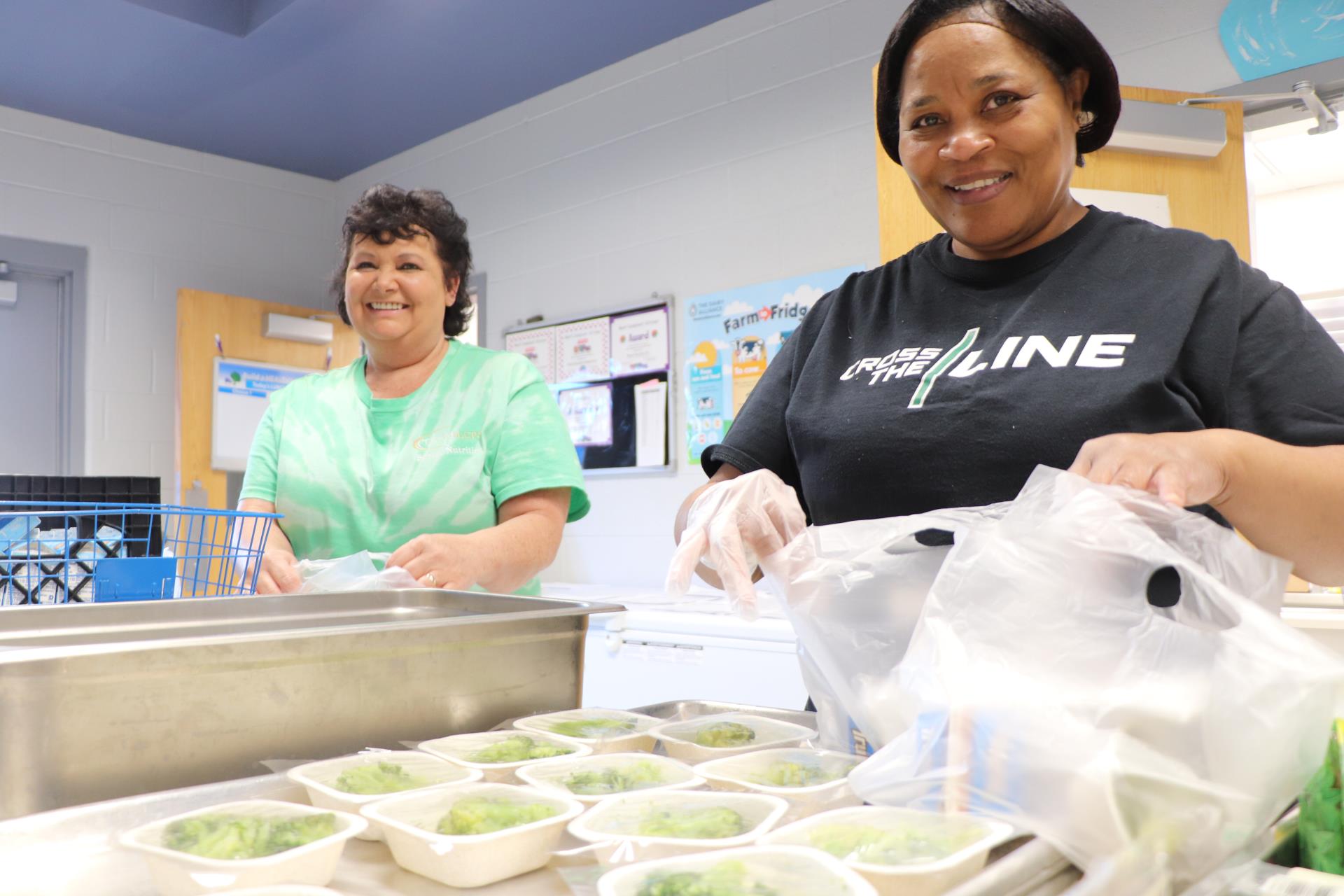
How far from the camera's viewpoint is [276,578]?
1.28 metres

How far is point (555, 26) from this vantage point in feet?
11.0

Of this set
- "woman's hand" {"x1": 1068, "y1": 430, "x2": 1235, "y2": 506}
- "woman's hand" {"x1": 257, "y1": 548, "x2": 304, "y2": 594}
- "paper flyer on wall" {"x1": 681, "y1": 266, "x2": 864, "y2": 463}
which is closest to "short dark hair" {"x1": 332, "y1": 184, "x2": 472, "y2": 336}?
"woman's hand" {"x1": 257, "y1": 548, "x2": 304, "y2": 594}

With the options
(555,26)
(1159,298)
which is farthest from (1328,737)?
(555,26)

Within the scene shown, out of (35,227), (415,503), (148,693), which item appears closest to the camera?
(148,693)

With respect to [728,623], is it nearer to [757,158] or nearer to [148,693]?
[757,158]

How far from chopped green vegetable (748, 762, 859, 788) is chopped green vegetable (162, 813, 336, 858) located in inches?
11.7

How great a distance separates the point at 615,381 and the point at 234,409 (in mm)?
1839

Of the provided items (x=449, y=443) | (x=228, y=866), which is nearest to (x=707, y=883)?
(x=228, y=866)

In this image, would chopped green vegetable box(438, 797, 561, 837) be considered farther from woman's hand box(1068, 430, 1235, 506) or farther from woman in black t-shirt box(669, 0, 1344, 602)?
woman's hand box(1068, 430, 1235, 506)

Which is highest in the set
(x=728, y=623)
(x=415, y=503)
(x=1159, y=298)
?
(x=1159, y=298)

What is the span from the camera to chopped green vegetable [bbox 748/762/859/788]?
0.71 meters

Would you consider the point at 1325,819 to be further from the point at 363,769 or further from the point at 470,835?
the point at 363,769

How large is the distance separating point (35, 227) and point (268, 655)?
4.06 meters

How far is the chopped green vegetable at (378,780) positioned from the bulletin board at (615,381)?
2.63 meters
